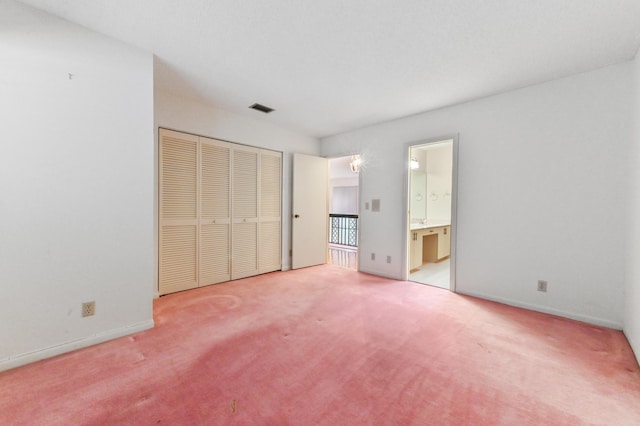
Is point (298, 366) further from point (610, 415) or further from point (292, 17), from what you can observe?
point (292, 17)

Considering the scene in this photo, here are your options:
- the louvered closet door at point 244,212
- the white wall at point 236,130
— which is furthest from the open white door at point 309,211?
the louvered closet door at point 244,212

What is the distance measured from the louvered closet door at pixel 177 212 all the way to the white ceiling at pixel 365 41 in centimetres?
72

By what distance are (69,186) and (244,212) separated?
2281mm

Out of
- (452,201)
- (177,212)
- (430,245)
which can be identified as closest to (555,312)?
(452,201)

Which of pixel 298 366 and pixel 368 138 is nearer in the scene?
pixel 298 366

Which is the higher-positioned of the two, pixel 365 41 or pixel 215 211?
pixel 365 41

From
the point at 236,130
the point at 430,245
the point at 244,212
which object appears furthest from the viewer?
the point at 430,245

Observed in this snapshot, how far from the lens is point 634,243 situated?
2158mm

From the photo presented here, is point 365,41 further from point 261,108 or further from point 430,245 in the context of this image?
point 430,245

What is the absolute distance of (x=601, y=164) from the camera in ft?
8.45

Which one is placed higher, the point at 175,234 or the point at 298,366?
the point at 175,234

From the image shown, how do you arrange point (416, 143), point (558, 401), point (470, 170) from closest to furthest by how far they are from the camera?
point (558, 401) < point (470, 170) < point (416, 143)

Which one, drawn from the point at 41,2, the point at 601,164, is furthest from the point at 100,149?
the point at 601,164

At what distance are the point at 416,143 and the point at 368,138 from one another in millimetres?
901
